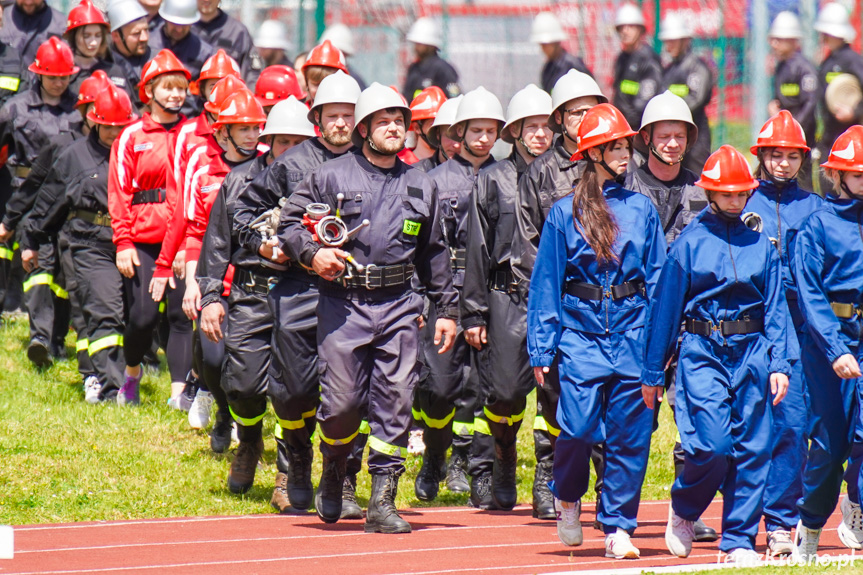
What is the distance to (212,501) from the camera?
9.41 metres

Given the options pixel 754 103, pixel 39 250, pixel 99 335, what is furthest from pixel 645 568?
pixel 754 103

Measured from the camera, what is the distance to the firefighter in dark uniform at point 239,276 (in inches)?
349

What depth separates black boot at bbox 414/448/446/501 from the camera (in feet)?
31.8

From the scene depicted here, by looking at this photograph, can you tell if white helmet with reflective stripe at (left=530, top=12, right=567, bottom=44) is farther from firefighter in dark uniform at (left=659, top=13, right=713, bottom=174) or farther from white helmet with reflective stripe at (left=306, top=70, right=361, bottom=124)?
white helmet with reflective stripe at (left=306, top=70, right=361, bottom=124)

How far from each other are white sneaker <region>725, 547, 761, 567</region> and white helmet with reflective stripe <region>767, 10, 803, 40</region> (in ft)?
31.4

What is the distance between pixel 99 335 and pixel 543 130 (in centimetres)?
422

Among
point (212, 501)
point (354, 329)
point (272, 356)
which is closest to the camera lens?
point (354, 329)

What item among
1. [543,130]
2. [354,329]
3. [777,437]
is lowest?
[777,437]

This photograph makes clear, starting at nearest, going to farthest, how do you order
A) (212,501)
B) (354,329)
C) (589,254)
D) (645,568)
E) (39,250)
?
1. (645,568)
2. (589,254)
3. (354,329)
4. (212,501)
5. (39,250)

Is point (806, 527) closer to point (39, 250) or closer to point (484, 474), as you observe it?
point (484, 474)

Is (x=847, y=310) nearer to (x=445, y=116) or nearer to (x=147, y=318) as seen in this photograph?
(x=445, y=116)

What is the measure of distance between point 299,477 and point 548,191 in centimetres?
230

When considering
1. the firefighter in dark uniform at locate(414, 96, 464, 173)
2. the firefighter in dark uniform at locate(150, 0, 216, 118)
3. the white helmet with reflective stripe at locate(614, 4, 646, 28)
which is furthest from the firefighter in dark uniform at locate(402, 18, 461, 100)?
the firefighter in dark uniform at locate(414, 96, 464, 173)

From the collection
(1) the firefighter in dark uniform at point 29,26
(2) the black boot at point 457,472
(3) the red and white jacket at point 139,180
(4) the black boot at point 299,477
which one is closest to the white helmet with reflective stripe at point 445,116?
(3) the red and white jacket at point 139,180
